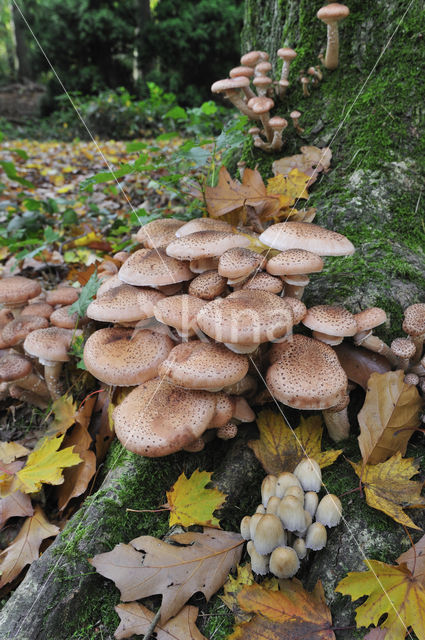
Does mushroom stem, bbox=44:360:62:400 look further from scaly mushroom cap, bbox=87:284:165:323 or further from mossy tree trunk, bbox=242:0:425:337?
mossy tree trunk, bbox=242:0:425:337

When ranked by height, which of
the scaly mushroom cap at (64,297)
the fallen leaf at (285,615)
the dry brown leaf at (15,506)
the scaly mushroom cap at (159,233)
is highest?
the scaly mushroom cap at (159,233)

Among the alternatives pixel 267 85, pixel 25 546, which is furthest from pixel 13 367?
pixel 267 85

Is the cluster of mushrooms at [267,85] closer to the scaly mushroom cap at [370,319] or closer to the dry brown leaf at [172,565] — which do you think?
the scaly mushroom cap at [370,319]

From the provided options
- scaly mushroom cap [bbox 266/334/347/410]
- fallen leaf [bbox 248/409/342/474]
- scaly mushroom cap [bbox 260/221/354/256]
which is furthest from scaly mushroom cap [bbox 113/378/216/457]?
scaly mushroom cap [bbox 260/221/354/256]

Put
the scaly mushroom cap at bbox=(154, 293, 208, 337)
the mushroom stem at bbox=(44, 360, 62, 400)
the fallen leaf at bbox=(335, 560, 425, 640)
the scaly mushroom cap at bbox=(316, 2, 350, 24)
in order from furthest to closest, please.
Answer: the mushroom stem at bbox=(44, 360, 62, 400), the scaly mushroom cap at bbox=(316, 2, 350, 24), the scaly mushroom cap at bbox=(154, 293, 208, 337), the fallen leaf at bbox=(335, 560, 425, 640)

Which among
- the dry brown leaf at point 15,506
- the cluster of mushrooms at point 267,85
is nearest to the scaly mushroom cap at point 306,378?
the dry brown leaf at point 15,506

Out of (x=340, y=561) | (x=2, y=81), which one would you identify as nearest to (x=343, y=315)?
(x=340, y=561)

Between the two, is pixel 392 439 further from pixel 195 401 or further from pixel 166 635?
pixel 166 635
